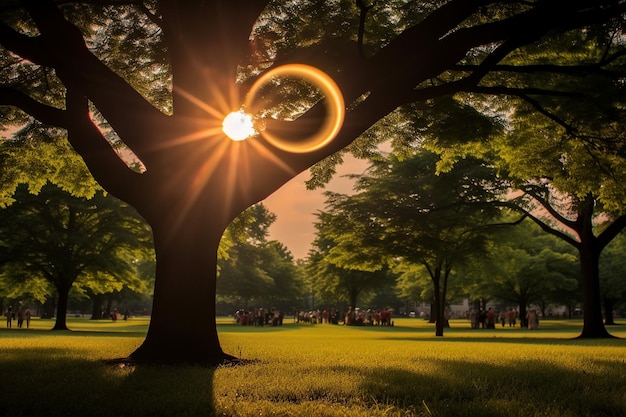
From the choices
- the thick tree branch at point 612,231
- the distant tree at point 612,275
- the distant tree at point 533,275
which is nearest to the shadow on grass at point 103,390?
the thick tree branch at point 612,231

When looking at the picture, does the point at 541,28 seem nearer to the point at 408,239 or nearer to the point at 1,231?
the point at 408,239

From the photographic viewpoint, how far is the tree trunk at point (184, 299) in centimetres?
961

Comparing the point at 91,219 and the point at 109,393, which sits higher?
the point at 91,219

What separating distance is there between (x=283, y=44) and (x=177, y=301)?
24.5ft

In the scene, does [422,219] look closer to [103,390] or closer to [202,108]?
[202,108]

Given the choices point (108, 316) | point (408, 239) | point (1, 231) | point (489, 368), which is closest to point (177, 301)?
point (489, 368)

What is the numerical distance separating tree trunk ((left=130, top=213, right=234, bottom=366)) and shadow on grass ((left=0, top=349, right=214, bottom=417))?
87 centimetres

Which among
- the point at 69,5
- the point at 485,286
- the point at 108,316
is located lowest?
→ the point at 108,316

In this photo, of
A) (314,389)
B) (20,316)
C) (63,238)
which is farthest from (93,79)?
(20,316)

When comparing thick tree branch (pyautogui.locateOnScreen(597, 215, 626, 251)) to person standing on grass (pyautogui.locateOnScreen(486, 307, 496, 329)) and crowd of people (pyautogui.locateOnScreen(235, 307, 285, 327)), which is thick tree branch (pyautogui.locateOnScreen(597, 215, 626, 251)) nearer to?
person standing on grass (pyautogui.locateOnScreen(486, 307, 496, 329))

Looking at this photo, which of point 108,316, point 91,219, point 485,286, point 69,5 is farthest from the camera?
point 108,316

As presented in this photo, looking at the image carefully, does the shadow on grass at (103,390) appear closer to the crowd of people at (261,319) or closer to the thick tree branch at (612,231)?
the thick tree branch at (612,231)

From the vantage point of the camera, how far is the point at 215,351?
9.84 metres

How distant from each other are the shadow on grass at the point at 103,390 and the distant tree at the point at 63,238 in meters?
26.6
